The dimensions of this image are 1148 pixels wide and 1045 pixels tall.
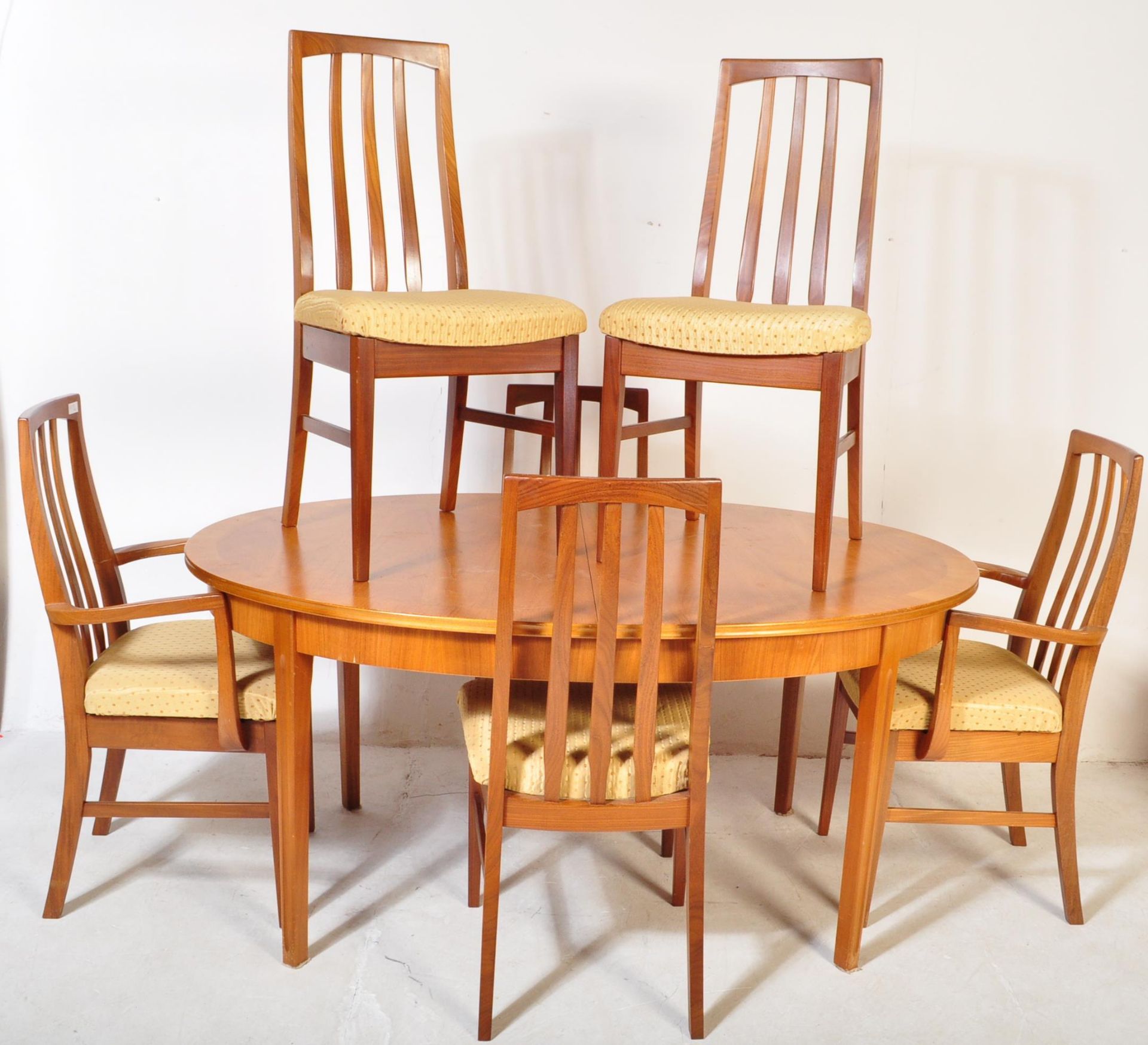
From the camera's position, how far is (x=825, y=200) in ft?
7.67

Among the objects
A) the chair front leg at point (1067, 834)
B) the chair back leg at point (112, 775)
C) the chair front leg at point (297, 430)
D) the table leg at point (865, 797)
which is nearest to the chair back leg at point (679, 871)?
the table leg at point (865, 797)

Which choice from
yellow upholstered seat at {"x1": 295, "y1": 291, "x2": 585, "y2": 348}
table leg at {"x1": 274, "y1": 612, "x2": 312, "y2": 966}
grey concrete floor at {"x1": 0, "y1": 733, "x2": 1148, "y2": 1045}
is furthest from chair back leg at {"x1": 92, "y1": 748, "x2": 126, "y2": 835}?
yellow upholstered seat at {"x1": 295, "y1": 291, "x2": 585, "y2": 348}

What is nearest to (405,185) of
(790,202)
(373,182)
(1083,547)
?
(373,182)

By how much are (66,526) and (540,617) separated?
100 centimetres

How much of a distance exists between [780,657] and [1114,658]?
5.69 feet

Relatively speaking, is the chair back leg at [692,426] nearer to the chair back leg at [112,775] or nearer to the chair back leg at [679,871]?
the chair back leg at [679,871]

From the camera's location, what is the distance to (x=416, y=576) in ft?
6.79

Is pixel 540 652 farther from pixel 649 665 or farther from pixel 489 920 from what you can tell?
pixel 489 920

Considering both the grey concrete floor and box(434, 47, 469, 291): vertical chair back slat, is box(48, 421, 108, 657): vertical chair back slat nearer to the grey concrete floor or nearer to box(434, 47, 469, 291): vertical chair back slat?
the grey concrete floor

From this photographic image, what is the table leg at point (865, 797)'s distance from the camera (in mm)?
1987

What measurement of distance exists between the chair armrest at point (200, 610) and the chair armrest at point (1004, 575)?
1.54 m

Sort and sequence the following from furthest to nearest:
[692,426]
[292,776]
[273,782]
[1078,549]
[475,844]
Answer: [692,426] → [1078,549] → [475,844] → [273,782] → [292,776]

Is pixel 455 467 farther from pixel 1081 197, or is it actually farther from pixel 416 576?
pixel 1081 197

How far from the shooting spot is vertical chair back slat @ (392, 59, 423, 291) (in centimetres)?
237
